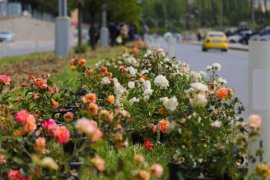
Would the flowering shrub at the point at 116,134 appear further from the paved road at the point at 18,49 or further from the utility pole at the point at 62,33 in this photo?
the paved road at the point at 18,49

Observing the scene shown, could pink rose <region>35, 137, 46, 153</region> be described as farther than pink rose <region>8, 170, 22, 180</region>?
Yes

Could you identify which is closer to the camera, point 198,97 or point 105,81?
point 198,97

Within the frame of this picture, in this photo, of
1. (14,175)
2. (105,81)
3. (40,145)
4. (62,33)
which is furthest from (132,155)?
(62,33)

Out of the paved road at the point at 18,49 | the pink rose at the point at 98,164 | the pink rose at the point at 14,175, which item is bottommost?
the paved road at the point at 18,49

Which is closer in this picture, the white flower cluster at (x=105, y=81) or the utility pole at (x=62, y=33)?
the white flower cluster at (x=105, y=81)

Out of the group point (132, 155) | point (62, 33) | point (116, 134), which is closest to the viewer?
point (116, 134)

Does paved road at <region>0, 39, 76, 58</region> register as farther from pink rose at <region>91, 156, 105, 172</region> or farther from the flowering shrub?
pink rose at <region>91, 156, 105, 172</region>

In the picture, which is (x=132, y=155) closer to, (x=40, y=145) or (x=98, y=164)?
(x=40, y=145)

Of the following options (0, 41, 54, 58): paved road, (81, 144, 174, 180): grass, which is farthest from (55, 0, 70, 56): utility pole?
(81, 144, 174, 180): grass

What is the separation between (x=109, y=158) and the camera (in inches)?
250

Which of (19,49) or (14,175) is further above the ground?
(14,175)

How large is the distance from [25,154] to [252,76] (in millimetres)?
1576

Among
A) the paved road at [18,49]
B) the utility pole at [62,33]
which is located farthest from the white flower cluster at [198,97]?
the paved road at [18,49]

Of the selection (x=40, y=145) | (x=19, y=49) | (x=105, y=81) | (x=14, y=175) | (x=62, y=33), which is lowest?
(x=19, y=49)
